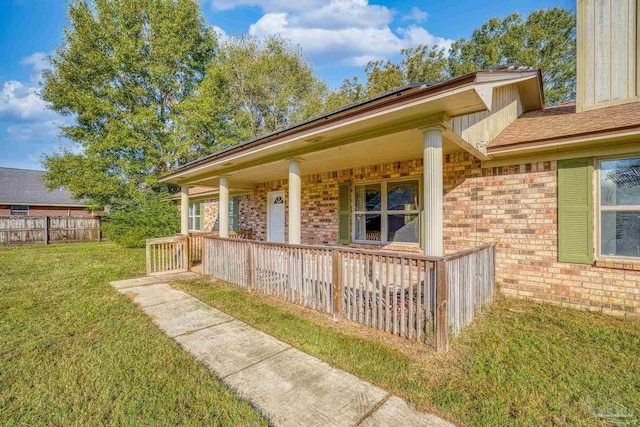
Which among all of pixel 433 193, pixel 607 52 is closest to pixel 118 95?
pixel 433 193

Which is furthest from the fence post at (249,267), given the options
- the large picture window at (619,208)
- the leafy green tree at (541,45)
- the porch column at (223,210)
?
the leafy green tree at (541,45)

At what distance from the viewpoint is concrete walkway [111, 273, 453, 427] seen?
7.14 feet

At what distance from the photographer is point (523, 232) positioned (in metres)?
4.93

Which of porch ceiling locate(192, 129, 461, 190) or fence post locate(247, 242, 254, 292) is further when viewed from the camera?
fence post locate(247, 242, 254, 292)

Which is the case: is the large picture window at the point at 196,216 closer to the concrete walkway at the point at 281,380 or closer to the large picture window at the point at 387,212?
the large picture window at the point at 387,212

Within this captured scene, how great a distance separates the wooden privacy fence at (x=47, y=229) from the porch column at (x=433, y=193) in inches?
774

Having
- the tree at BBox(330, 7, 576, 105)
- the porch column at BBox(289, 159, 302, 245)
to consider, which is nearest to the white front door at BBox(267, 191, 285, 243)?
the porch column at BBox(289, 159, 302, 245)

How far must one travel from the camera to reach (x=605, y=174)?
4.35 m

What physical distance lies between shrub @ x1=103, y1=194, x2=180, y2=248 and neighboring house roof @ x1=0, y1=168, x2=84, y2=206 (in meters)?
9.79

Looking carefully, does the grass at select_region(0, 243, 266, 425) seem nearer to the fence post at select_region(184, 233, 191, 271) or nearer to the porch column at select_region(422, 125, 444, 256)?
the porch column at select_region(422, 125, 444, 256)

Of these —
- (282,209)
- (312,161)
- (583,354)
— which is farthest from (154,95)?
(583,354)

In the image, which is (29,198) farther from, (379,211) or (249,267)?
(379,211)

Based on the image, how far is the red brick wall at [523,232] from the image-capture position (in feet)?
14.1

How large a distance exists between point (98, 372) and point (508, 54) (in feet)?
76.8
